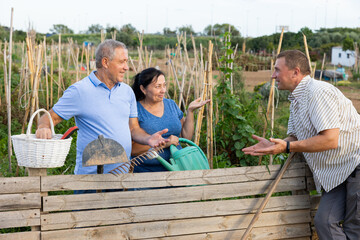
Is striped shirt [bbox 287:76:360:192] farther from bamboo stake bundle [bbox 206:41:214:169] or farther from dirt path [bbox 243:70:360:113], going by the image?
dirt path [bbox 243:70:360:113]

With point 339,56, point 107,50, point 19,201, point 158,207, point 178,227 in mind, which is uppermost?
point 339,56

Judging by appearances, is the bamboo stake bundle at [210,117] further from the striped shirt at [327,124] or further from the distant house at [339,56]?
the distant house at [339,56]

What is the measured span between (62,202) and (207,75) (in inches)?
72.7

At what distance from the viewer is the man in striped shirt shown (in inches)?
96.5

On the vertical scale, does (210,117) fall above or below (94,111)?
below

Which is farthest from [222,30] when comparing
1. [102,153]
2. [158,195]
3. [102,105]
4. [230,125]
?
[102,153]

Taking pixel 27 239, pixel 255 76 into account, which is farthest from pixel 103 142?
pixel 255 76

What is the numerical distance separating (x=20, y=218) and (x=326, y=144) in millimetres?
1682

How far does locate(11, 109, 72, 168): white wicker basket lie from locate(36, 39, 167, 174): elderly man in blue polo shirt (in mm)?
452

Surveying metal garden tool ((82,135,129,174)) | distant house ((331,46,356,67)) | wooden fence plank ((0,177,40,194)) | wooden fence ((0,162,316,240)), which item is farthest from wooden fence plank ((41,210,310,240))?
distant house ((331,46,356,67))

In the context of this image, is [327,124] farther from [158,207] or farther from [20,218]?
[20,218]

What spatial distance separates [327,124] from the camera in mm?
2416

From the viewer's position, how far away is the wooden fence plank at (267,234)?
8.48 feet

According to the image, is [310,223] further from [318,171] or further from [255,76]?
[255,76]
